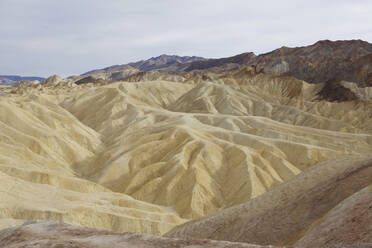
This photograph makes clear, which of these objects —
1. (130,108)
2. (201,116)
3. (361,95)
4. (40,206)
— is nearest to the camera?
(40,206)

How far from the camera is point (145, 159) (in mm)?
49781

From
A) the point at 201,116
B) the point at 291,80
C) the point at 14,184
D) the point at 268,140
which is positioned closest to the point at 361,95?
the point at 291,80

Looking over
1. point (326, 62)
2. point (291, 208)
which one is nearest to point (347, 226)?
point (291, 208)

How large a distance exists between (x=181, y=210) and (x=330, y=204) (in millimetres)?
26356

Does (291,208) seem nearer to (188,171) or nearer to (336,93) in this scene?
(188,171)

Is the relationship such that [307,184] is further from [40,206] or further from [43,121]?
[43,121]

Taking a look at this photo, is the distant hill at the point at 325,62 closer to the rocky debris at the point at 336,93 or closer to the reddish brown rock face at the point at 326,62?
the reddish brown rock face at the point at 326,62

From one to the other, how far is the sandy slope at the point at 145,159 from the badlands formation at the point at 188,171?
0.14 metres

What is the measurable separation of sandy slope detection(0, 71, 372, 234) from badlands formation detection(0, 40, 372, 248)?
0.46 ft

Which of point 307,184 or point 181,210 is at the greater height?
point 307,184

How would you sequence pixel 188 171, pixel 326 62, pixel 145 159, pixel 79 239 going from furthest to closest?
pixel 326 62
pixel 145 159
pixel 188 171
pixel 79 239

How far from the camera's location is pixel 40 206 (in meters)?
28.2

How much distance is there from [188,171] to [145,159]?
8.24 metres

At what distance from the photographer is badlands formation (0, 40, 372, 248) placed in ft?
38.4
